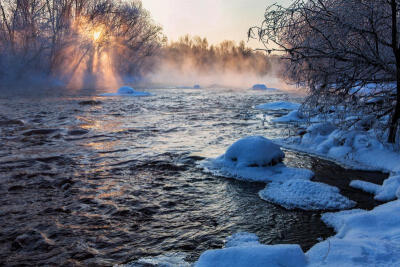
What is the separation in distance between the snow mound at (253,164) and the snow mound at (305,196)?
541 mm

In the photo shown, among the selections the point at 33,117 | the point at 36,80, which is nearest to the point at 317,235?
the point at 33,117

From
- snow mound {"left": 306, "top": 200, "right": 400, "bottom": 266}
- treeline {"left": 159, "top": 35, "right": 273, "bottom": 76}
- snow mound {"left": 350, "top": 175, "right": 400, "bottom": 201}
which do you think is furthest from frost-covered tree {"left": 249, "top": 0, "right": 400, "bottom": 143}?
treeline {"left": 159, "top": 35, "right": 273, "bottom": 76}

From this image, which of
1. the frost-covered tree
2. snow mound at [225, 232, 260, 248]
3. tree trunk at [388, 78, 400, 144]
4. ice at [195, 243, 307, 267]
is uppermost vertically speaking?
the frost-covered tree

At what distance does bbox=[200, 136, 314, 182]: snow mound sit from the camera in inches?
223

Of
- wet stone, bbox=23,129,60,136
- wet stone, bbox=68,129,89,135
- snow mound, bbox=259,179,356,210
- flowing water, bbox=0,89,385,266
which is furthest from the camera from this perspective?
wet stone, bbox=68,129,89,135

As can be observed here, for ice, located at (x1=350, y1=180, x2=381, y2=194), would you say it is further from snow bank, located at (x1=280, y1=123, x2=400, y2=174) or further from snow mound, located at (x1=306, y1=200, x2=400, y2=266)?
snow mound, located at (x1=306, y1=200, x2=400, y2=266)

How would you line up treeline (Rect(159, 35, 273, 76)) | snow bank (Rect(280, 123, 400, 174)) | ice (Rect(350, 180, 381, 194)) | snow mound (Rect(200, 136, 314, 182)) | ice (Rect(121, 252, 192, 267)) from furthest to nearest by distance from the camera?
treeline (Rect(159, 35, 273, 76))
snow bank (Rect(280, 123, 400, 174))
snow mound (Rect(200, 136, 314, 182))
ice (Rect(350, 180, 381, 194))
ice (Rect(121, 252, 192, 267))

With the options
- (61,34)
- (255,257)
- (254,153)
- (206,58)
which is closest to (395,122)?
(254,153)

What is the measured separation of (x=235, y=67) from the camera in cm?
9069

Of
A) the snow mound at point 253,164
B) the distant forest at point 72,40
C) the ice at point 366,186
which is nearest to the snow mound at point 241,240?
the snow mound at point 253,164

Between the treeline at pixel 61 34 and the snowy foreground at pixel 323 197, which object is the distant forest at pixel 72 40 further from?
the snowy foreground at pixel 323 197

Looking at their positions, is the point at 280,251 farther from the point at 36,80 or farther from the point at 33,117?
the point at 36,80

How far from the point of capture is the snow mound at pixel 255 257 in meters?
2.54

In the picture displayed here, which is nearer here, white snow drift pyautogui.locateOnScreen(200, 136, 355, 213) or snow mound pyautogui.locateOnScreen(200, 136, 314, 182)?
white snow drift pyautogui.locateOnScreen(200, 136, 355, 213)
